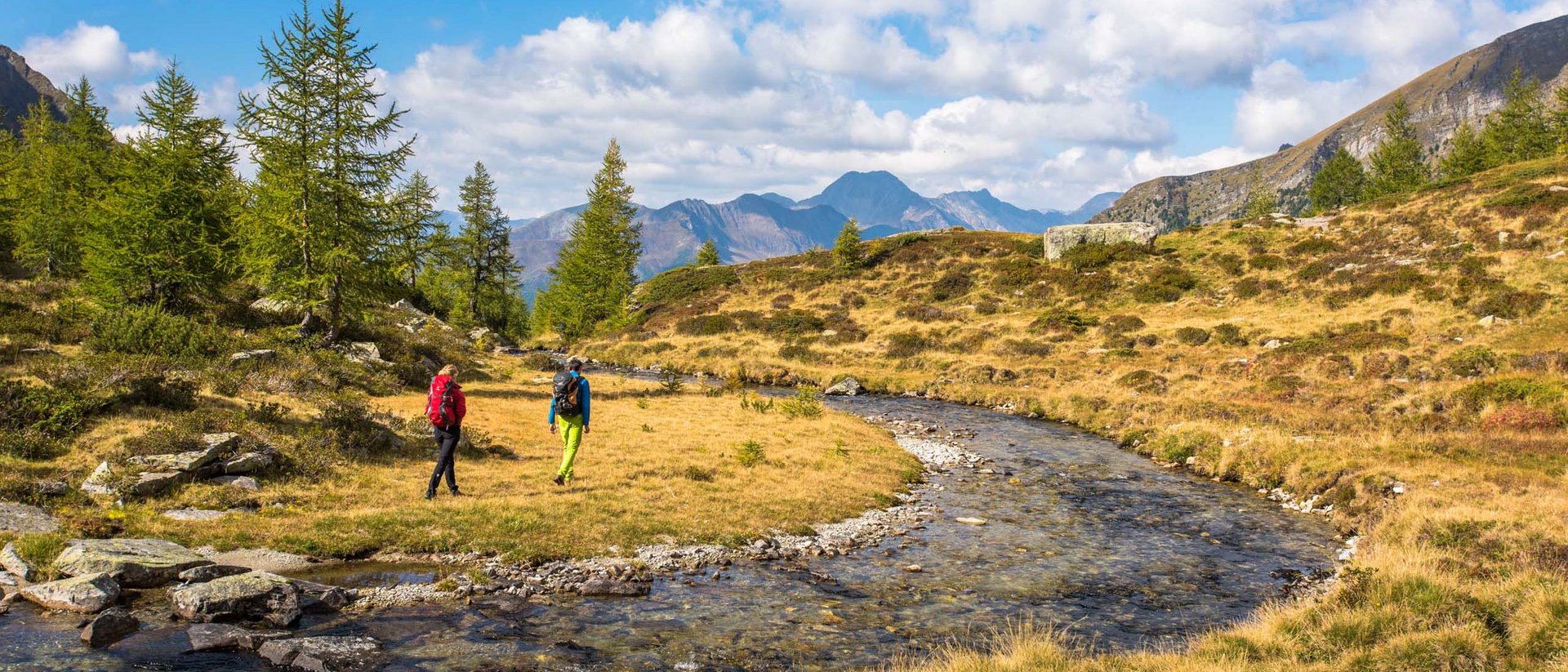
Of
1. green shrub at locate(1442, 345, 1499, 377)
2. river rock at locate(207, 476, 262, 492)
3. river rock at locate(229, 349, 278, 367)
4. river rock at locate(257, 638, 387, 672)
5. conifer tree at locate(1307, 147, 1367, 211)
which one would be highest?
conifer tree at locate(1307, 147, 1367, 211)

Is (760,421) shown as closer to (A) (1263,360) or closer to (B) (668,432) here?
(B) (668,432)

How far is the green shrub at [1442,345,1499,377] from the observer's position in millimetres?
27031

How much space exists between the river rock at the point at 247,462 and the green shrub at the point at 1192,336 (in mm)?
43714

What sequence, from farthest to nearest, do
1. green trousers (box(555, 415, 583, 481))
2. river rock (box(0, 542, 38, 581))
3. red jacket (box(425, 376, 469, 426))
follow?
green trousers (box(555, 415, 583, 481)), red jacket (box(425, 376, 469, 426)), river rock (box(0, 542, 38, 581))

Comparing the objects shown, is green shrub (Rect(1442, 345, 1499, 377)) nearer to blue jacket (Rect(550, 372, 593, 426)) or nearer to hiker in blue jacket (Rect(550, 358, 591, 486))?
blue jacket (Rect(550, 372, 593, 426))

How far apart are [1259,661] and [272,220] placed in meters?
30.4

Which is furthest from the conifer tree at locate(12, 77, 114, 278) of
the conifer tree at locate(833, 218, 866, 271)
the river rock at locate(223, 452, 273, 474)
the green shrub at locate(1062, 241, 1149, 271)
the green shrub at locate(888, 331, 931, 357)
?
the green shrub at locate(1062, 241, 1149, 271)

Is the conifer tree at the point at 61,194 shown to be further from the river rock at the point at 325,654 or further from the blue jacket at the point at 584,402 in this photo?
the river rock at the point at 325,654

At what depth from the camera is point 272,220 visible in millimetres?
25109

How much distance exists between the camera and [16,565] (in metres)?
9.09

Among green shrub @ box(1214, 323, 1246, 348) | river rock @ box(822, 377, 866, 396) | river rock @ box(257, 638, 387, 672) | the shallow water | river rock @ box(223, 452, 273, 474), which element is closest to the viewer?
river rock @ box(257, 638, 387, 672)

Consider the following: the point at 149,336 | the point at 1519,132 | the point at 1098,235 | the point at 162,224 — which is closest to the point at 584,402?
the point at 149,336

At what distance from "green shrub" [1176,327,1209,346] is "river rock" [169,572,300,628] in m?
44.2

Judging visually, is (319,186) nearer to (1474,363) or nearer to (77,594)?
(77,594)
